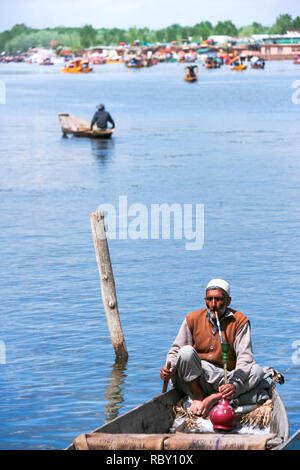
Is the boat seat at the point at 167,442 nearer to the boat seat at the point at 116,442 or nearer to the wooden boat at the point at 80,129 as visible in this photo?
the boat seat at the point at 116,442

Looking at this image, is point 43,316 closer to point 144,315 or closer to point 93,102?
point 144,315

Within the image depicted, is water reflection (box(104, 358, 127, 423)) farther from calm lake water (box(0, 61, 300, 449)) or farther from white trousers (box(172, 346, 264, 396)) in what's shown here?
white trousers (box(172, 346, 264, 396))

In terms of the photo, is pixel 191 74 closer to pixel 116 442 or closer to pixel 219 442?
pixel 219 442

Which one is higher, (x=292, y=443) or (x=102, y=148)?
(x=292, y=443)

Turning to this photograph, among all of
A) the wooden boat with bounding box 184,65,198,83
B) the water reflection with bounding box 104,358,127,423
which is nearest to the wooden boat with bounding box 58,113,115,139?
the water reflection with bounding box 104,358,127,423

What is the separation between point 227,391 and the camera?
34.5 feet

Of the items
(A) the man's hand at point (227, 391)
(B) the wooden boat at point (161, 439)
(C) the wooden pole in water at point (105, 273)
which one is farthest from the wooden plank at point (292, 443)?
(C) the wooden pole in water at point (105, 273)

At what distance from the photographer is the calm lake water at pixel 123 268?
14.1 metres

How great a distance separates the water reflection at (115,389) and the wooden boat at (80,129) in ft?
114

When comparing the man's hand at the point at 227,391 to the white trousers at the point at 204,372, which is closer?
the man's hand at the point at 227,391

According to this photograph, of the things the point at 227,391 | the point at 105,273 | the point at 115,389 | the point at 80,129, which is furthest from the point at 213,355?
the point at 80,129

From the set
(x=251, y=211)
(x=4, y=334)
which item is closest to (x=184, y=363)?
(x=4, y=334)

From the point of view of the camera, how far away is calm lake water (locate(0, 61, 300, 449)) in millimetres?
14125

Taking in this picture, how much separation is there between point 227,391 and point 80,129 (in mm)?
41248
